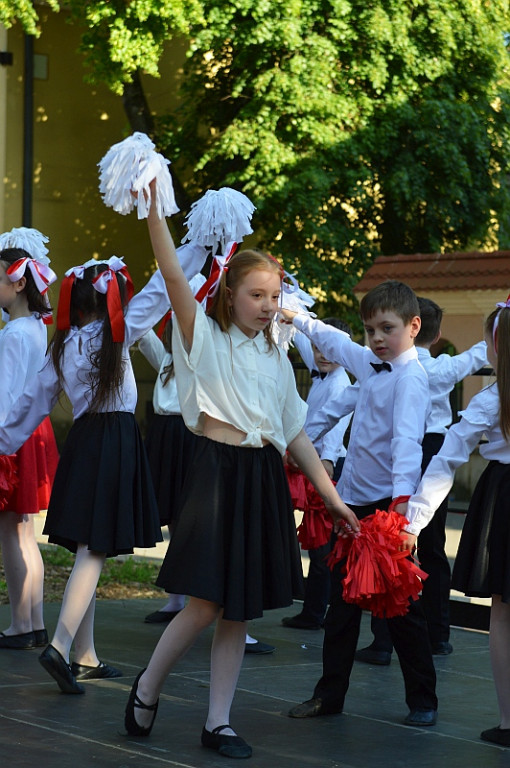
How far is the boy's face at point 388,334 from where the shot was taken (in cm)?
513

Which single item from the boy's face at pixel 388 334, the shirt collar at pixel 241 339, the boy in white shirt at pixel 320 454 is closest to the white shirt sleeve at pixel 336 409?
the boy in white shirt at pixel 320 454

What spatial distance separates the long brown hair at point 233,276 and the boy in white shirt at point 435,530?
1902mm

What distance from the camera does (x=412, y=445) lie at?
498 cm

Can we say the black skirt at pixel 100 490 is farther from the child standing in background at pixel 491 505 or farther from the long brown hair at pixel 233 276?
the child standing in background at pixel 491 505

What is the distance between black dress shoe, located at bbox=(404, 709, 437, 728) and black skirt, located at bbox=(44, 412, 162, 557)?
1307mm

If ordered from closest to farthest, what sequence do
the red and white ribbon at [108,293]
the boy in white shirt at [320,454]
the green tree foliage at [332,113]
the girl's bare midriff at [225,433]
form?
the girl's bare midriff at [225,433] → the red and white ribbon at [108,293] → the boy in white shirt at [320,454] → the green tree foliage at [332,113]

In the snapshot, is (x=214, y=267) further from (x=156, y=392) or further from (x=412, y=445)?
(x=156, y=392)

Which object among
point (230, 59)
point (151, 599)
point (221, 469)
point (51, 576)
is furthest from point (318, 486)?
point (230, 59)

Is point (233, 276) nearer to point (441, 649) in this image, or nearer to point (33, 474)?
point (33, 474)

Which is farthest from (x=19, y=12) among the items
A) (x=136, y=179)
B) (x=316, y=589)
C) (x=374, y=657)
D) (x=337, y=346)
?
(x=136, y=179)

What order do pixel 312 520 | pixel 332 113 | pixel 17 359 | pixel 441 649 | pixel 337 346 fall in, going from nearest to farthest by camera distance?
pixel 337 346 → pixel 17 359 → pixel 312 520 → pixel 441 649 → pixel 332 113

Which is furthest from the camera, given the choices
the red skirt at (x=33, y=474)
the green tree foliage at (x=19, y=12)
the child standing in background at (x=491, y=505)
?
the green tree foliage at (x=19, y=12)

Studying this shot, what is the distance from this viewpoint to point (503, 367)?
14.9 ft

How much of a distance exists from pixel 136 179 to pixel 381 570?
1706 millimetres
